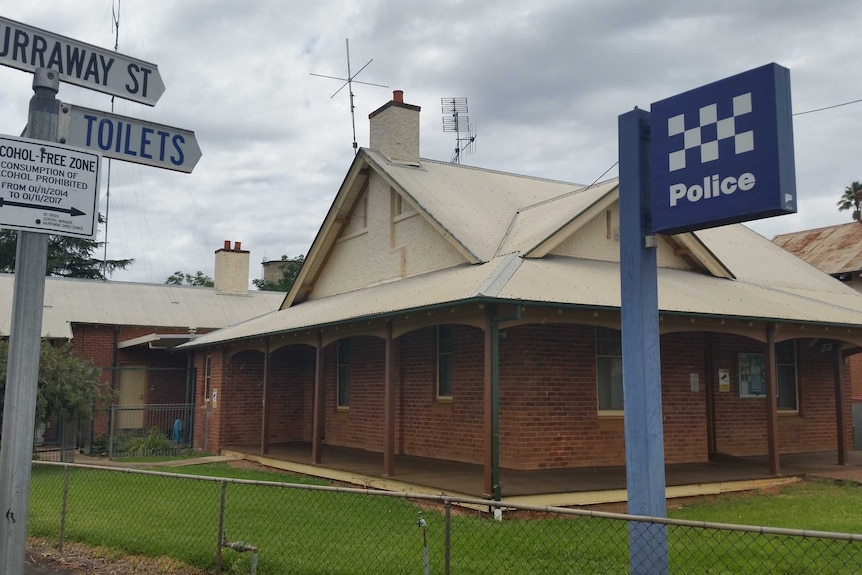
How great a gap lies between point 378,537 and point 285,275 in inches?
2213

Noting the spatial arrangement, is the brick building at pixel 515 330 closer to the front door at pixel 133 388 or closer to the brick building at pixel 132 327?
the brick building at pixel 132 327

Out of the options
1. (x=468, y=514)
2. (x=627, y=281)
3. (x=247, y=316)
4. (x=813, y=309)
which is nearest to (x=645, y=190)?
(x=627, y=281)

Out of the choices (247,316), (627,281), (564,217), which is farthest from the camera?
(247,316)

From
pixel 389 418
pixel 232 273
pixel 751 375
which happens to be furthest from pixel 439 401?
pixel 232 273

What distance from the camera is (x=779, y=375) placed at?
17.0m

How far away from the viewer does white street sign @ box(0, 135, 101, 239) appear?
14.4 ft

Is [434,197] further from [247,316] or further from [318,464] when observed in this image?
[247,316]

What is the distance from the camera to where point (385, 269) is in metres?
17.1

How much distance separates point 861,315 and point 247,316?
2052 cm

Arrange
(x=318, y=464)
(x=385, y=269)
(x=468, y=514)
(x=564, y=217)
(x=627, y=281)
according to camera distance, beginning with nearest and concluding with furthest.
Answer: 1. (x=627, y=281)
2. (x=468, y=514)
3. (x=564, y=217)
4. (x=318, y=464)
5. (x=385, y=269)

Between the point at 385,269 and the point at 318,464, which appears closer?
the point at 318,464

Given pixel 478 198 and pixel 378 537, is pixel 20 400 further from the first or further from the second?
pixel 478 198

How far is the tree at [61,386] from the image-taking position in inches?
641

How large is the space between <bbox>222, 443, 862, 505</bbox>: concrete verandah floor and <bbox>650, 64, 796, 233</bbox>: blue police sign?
532 centimetres
